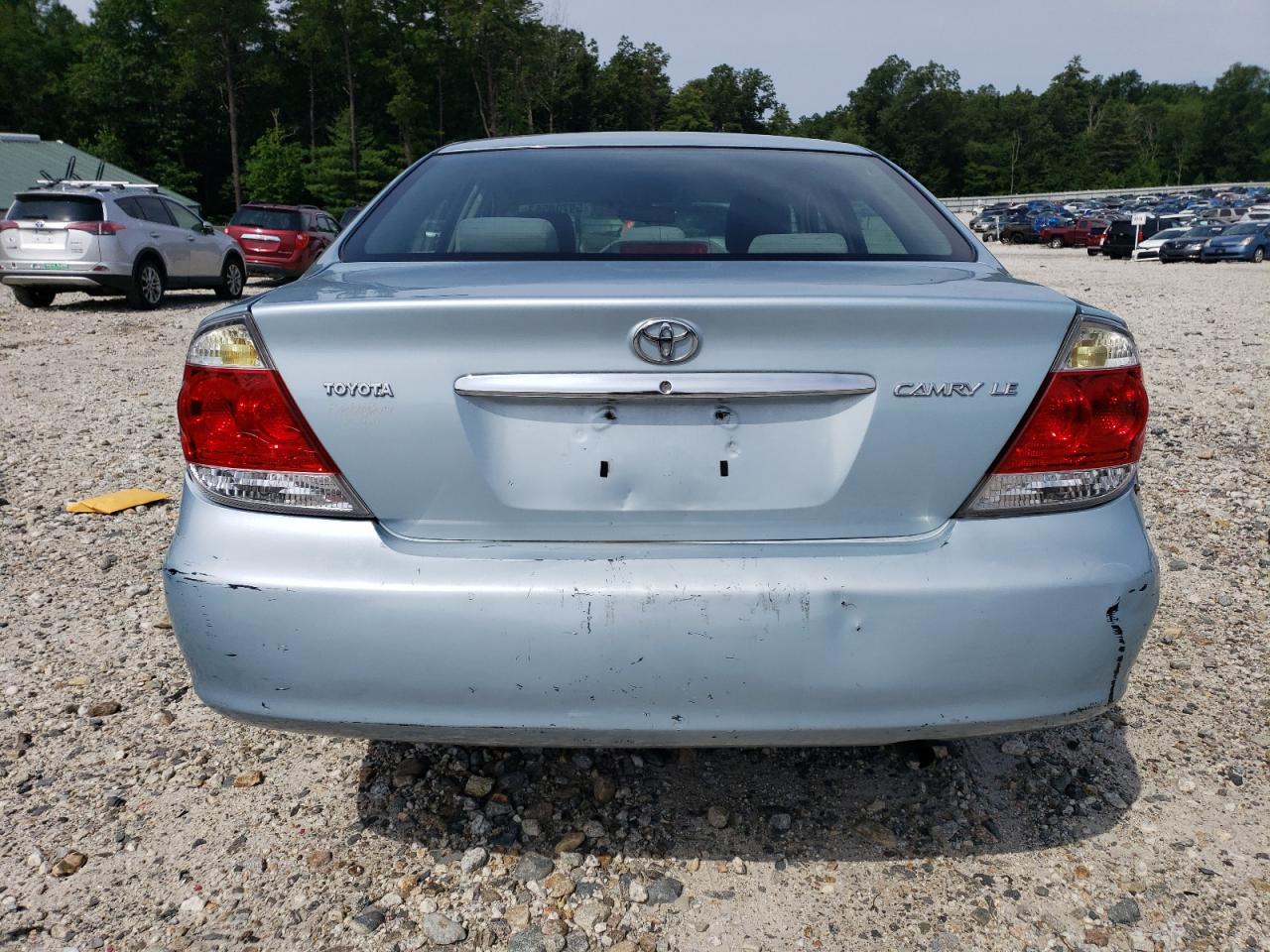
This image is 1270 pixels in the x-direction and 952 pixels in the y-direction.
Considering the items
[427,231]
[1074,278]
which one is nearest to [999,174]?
[1074,278]

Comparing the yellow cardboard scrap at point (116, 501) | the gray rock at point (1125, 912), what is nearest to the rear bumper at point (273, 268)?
the yellow cardboard scrap at point (116, 501)

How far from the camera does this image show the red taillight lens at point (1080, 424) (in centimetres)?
184

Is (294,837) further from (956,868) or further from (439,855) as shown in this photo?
(956,868)

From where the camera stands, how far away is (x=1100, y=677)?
1905 mm

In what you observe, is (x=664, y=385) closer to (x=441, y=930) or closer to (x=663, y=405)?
(x=663, y=405)

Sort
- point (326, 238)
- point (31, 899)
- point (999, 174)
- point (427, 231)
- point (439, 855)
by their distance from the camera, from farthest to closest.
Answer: point (999, 174) < point (326, 238) < point (427, 231) < point (439, 855) < point (31, 899)

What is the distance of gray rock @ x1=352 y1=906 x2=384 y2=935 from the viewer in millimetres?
2014

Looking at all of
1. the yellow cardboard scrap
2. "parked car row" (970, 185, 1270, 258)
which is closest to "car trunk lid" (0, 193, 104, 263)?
the yellow cardboard scrap

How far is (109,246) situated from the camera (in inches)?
524

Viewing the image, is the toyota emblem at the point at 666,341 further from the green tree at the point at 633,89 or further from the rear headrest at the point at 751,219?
the green tree at the point at 633,89

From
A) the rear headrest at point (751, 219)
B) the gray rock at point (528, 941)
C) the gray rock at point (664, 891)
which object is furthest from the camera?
the rear headrest at point (751, 219)

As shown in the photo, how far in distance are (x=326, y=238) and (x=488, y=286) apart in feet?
64.4

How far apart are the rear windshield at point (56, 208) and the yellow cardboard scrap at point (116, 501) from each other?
9.79 meters

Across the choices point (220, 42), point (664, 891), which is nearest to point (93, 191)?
point (664, 891)
